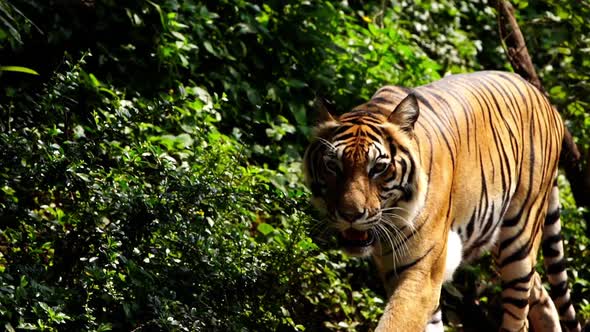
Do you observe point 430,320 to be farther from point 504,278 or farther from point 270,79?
point 270,79

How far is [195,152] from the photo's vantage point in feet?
17.5

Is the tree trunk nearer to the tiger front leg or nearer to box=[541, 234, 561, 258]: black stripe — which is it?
box=[541, 234, 561, 258]: black stripe

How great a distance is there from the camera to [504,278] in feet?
20.1

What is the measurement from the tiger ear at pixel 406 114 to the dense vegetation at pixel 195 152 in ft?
1.45

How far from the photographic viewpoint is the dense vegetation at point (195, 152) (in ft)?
15.3

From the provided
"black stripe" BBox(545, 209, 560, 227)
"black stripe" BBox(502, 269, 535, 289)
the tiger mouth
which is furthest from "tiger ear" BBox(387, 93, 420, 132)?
"black stripe" BBox(545, 209, 560, 227)

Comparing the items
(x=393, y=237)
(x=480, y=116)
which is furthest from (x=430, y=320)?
(x=480, y=116)

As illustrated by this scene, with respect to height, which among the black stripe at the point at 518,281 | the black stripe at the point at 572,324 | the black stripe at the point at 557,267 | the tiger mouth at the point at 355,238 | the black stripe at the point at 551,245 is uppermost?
the tiger mouth at the point at 355,238

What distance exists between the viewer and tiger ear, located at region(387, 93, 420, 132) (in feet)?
16.1

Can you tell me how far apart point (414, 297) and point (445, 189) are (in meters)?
0.57

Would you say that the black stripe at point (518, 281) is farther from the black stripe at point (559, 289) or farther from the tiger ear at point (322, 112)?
the tiger ear at point (322, 112)

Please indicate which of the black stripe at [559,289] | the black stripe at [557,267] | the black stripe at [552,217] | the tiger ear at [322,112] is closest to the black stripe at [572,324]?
the black stripe at [559,289]

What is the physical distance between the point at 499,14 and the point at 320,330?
2803 mm

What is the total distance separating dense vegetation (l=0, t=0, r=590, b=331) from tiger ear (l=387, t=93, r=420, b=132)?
0.44m
